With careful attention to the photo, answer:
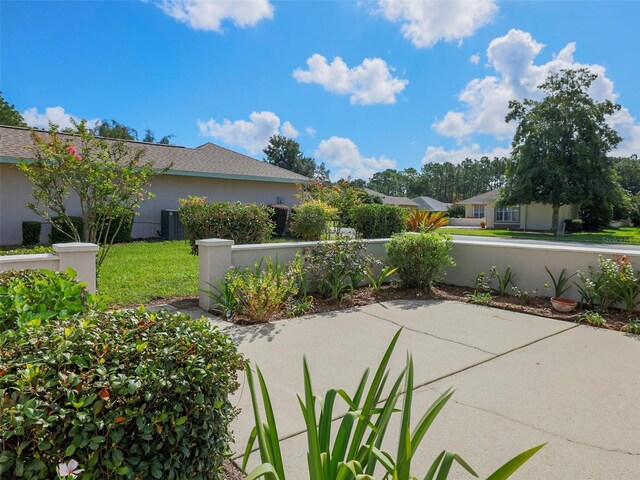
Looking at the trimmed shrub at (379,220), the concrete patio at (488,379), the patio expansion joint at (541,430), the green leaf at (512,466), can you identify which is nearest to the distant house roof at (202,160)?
the trimmed shrub at (379,220)

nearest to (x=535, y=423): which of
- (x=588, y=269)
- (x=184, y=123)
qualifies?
(x=588, y=269)

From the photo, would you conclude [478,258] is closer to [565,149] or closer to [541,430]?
[541,430]

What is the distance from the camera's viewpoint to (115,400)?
5.07 feet

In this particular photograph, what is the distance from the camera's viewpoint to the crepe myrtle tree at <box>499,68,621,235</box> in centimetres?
2738

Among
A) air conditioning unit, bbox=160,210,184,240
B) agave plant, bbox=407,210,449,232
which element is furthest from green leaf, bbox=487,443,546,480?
air conditioning unit, bbox=160,210,184,240

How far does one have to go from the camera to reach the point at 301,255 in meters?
7.00

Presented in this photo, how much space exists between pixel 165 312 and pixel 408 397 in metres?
1.42

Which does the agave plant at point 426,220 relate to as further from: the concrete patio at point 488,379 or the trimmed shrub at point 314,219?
the concrete patio at point 488,379

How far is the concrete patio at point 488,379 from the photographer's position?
2.63 metres

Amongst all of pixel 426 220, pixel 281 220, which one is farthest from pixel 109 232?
pixel 426 220

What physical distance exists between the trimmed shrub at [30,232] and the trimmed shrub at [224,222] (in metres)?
7.89

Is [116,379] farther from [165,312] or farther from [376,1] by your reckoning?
[376,1]

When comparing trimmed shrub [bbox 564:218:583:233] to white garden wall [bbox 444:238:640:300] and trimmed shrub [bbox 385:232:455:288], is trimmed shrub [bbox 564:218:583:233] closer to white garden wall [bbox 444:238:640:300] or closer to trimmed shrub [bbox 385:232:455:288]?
white garden wall [bbox 444:238:640:300]

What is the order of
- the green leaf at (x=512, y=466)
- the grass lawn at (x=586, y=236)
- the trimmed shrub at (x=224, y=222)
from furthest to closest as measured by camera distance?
1. the grass lawn at (x=586, y=236)
2. the trimmed shrub at (x=224, y=222)
3. the green leaf at (x=512, y=466)
